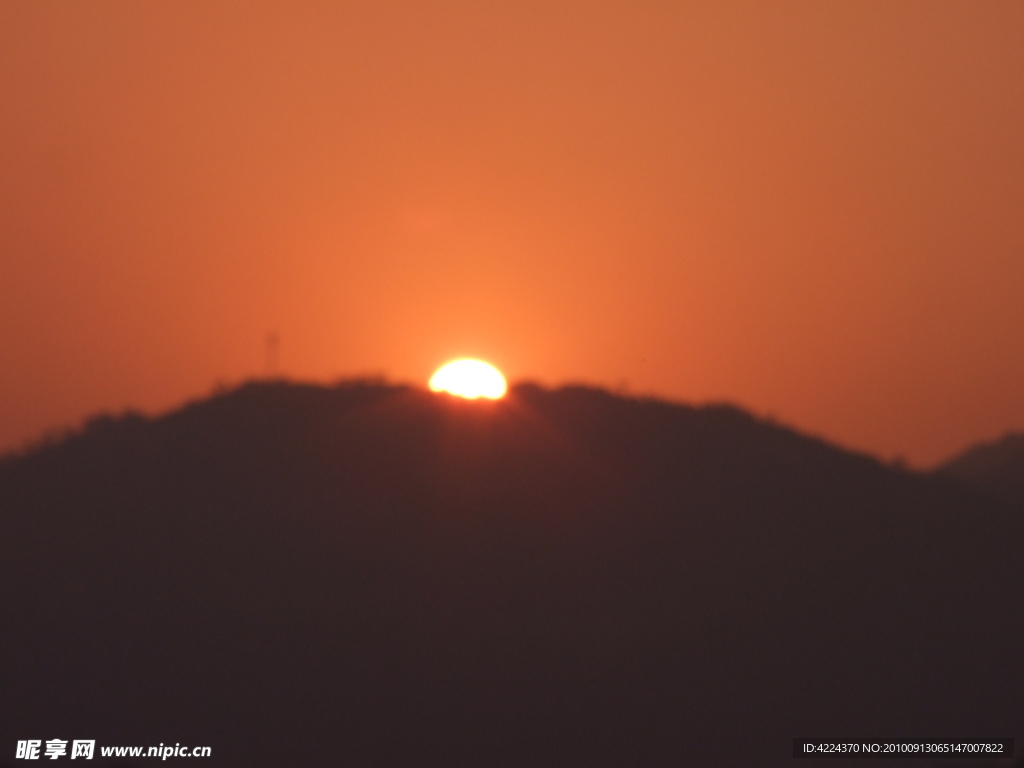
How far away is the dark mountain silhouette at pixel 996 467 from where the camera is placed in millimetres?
40438

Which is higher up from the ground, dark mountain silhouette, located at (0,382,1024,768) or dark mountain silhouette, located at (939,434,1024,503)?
dark mountain silhouette, located at (939,434,1024,503)

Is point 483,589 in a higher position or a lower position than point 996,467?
lower

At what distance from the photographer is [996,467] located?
44.6m

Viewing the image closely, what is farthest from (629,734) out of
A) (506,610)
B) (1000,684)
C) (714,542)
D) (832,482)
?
(832,482)

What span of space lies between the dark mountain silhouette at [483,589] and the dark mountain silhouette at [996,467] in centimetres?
781

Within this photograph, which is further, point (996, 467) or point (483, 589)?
point (996, 467)

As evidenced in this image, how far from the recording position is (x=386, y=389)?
32000mm

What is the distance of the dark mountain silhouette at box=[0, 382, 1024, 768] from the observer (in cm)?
2245

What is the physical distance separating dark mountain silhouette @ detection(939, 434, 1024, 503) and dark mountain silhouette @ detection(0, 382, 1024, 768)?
25.6ft

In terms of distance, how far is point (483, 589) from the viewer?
2561 cm

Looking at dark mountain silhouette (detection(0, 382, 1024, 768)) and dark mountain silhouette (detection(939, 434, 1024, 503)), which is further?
dark mountain silhouette (detection(939, 434, 1024, 503))

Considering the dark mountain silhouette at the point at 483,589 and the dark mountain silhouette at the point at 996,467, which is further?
the dark mountain silhouette at the point at 996,467

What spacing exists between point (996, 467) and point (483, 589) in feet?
82.7

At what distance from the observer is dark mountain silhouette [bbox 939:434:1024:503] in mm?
40438
